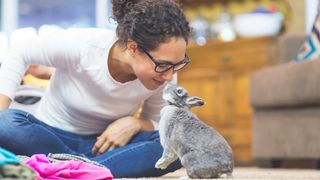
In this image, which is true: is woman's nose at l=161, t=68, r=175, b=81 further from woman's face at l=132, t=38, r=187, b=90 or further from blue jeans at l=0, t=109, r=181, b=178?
blue jeans at l=0, t=109, r=181, b=178

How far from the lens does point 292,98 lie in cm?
275

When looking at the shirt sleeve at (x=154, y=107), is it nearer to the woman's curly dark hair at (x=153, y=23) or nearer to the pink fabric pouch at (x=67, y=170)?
the woman's curly dark hair at (x=153, y=23)

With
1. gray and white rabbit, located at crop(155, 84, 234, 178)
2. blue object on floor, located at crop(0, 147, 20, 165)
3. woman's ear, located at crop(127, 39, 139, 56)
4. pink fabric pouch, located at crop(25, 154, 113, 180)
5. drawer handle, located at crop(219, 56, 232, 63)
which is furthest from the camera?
drawer handle, located at crop(219, 56, 232, 63)

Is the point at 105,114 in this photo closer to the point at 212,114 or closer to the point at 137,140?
the point at 137,140

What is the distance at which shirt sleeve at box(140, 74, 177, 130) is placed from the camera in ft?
5.45

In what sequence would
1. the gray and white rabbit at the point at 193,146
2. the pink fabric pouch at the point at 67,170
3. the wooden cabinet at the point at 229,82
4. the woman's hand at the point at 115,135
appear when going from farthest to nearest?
the wooden cabinet at the point at 229,82 → the woman's hand at the point at 115,135 → the gray and white rabbit at the point at 193,146 → the pink fabric pouch at the point at 67,170

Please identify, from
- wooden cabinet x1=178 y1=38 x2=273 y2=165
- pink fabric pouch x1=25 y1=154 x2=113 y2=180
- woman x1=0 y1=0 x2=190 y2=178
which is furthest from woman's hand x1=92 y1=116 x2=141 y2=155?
wooden cabinet x1=178 y1=38 x2=273 y2=165

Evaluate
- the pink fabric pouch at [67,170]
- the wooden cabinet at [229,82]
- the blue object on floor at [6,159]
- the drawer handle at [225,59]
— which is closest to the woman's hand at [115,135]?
the pink fabric pouch at [67,170]

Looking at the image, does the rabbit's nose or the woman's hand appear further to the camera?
the woman's hand

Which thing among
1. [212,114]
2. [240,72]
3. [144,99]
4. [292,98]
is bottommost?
[212,114]

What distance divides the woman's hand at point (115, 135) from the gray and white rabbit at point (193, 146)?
0.74 feet

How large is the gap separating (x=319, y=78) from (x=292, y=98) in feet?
0.64

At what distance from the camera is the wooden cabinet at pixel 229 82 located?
12.9 ft

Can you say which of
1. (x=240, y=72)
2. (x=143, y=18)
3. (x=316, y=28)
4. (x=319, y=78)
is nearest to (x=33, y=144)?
(x=143, y=18)
